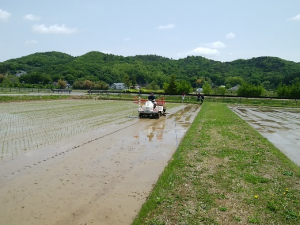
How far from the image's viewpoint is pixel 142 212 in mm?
4699

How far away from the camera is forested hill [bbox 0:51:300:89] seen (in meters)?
126

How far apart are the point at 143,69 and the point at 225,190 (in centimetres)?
14234

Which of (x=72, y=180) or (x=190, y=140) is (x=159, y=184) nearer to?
(x=72, y=180)

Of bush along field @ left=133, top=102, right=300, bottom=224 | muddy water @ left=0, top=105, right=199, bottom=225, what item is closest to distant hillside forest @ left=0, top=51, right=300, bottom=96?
muddy water @ left=0, top=105, right=199, bottom=225

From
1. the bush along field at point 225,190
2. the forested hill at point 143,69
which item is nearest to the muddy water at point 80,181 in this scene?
the bush along field at point 225,190

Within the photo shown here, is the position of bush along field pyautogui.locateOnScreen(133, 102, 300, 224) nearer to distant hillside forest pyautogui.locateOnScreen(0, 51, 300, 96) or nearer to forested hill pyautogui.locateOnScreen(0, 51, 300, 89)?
distant hillside forest pyautogui.locateOnScreen(0, 51, 300, 96)

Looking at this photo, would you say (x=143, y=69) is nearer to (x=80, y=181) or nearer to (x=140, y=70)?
(x=140, y=70)

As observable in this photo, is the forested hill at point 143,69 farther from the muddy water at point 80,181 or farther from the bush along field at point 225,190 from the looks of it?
the bush along field at point 225,190

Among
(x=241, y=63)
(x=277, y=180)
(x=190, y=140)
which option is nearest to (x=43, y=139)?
(x=190, y=140)

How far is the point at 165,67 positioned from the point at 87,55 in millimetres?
48453

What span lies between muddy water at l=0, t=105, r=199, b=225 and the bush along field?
0.52 meters

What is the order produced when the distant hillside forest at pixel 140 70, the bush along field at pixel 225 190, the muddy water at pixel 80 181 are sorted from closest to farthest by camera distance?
the bush along field at pixel 225 190 < the muddy water at pixel 80 181 < the distant hillside forest at pixel 140 70

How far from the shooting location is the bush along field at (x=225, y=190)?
457cm

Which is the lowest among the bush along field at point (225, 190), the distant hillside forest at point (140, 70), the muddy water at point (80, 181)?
the muddy water at point (80, 181)
